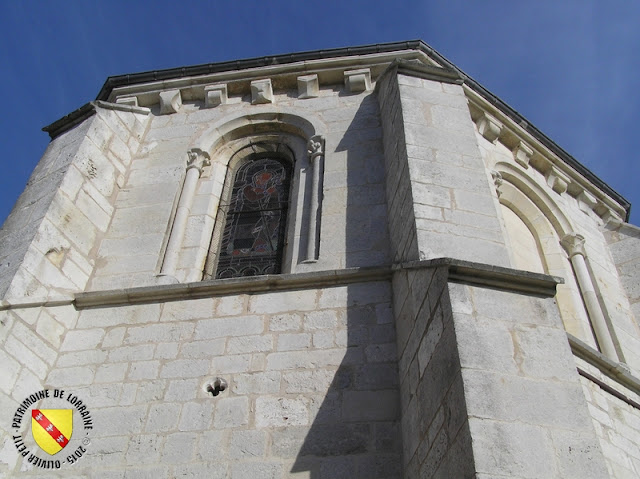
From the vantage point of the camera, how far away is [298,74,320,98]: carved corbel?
29.8 feet

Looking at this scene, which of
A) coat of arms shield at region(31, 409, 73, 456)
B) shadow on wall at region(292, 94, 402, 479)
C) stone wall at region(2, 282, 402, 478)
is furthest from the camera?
coat of arms shield at region(31, 409, 73, 456)

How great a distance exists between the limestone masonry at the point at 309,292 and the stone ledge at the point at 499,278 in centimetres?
1

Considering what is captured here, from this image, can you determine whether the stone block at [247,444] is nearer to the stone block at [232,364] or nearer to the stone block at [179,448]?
the stone block at [179,448]

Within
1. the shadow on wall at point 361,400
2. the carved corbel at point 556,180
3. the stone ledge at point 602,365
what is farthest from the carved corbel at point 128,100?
the stone ledge at point 602,365

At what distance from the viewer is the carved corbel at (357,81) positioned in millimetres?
8922

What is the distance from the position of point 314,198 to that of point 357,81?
2.10 m

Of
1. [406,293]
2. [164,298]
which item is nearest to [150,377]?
[164,298]

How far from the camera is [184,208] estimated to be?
770 cm

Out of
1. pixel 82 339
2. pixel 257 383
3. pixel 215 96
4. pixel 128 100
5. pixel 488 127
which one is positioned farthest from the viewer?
pixel 128 100

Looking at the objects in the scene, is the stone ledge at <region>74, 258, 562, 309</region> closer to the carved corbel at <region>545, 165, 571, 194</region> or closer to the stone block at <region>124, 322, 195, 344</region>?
the stone block at <region>124, 322, 195, 344</region>

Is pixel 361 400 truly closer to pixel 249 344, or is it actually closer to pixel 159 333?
pixel 249 344

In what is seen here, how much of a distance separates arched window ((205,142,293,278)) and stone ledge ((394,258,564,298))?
283 centimetres

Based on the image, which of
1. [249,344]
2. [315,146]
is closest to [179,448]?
[249,344]

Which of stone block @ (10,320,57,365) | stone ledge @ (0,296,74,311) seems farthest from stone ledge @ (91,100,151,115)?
stone block @ (10,320,57,365)
